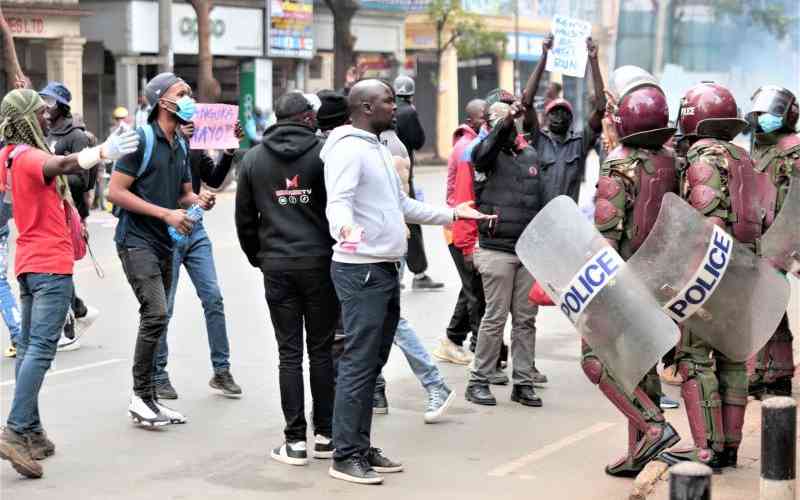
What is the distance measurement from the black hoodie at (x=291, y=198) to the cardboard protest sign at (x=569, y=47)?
3738 millimetres

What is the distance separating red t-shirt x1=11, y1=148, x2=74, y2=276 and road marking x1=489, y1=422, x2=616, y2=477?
237 centimetres

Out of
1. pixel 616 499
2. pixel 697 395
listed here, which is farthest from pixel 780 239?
pixel 616 499

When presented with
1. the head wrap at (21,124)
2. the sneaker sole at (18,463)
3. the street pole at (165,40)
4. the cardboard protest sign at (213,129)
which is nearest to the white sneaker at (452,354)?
the cardboard protest sign at (213,129)

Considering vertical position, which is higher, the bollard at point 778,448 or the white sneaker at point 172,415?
the bollard at point 778,448

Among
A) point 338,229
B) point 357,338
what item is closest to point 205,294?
point 357,338

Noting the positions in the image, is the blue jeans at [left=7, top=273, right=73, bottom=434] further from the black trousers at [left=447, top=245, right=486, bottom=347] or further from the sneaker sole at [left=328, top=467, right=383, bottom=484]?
the black trousers at [left=447, top=245, right=486, bottom=347]

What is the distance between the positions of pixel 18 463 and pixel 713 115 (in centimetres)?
365

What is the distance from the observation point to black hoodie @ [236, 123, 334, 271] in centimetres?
707

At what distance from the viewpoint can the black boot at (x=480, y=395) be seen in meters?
8.66

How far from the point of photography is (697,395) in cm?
662

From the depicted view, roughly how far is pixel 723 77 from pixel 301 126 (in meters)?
13.8

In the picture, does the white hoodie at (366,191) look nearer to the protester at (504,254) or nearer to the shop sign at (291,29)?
the protester at (504,254)

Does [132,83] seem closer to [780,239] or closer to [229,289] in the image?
[229,289]

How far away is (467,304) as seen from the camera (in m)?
10.1
